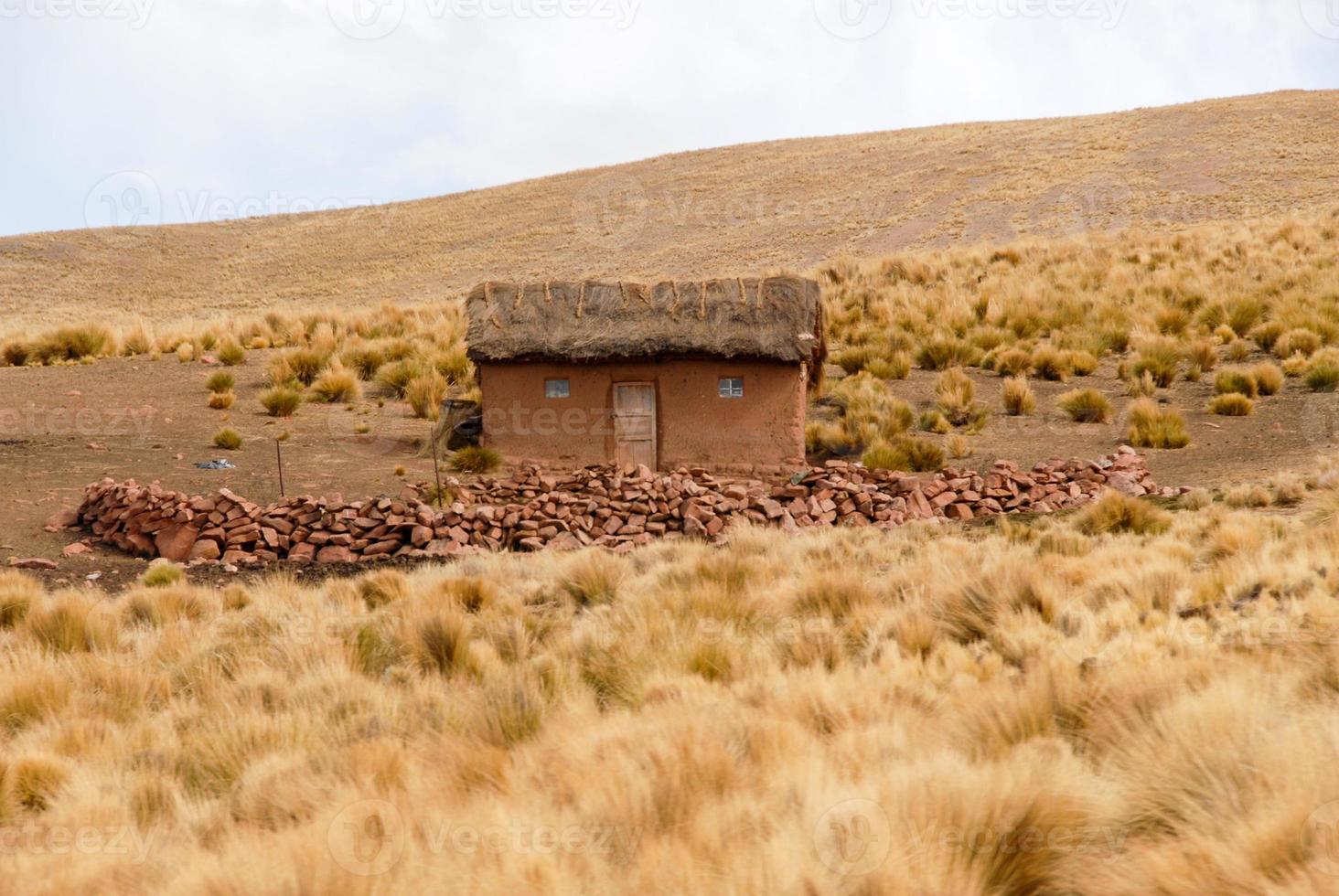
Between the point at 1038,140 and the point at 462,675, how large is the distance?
53.3 m

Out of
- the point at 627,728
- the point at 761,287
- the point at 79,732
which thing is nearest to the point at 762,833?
the point at 627,728

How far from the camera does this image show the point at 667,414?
14.3m

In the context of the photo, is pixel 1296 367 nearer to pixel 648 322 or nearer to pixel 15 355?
pixel 648 322

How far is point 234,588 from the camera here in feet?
28.0

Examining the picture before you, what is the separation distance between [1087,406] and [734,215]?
3478 centimetres

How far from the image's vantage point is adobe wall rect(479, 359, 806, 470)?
1410cm

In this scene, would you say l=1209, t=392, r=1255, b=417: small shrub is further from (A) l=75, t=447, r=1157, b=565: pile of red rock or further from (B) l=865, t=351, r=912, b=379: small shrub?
(B) l=865, t=351, r=912, b=379: small shrub

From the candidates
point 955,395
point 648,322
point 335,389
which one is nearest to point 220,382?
point 335,389

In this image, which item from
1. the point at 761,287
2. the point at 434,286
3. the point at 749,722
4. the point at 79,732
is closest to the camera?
the point at 749,722

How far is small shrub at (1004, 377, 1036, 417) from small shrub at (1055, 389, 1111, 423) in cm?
48

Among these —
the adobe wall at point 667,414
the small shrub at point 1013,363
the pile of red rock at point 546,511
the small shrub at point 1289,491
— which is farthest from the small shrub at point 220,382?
the small shrub at point 1289,491

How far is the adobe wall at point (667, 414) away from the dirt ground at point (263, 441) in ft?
5.05

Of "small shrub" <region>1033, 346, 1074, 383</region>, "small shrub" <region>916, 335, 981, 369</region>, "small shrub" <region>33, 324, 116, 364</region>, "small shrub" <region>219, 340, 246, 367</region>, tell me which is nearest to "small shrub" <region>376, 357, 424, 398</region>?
"small shrub" <region>219, 340, 246, 367</region>

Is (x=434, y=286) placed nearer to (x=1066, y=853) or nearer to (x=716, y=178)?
(x=716, y=178)
